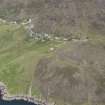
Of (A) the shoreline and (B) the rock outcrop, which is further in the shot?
(A) the shoreline

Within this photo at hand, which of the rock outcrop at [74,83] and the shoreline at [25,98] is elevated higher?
the rock outcrop at [74,83]

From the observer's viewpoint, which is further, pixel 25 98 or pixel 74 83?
pixel 25 98

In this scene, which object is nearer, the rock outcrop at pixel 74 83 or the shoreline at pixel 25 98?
the rock outcrop at pixel 74 83

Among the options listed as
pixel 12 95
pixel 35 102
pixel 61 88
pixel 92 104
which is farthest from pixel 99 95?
pixel 12 95

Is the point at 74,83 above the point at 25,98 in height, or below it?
above

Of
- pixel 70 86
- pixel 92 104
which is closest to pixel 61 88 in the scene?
pixel 70 86

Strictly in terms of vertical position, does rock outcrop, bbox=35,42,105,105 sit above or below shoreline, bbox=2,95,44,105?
above

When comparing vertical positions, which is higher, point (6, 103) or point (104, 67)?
point (104, 67)

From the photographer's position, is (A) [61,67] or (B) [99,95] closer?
(B) [99,95]

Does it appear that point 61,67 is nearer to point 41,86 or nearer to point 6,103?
point 41,86
